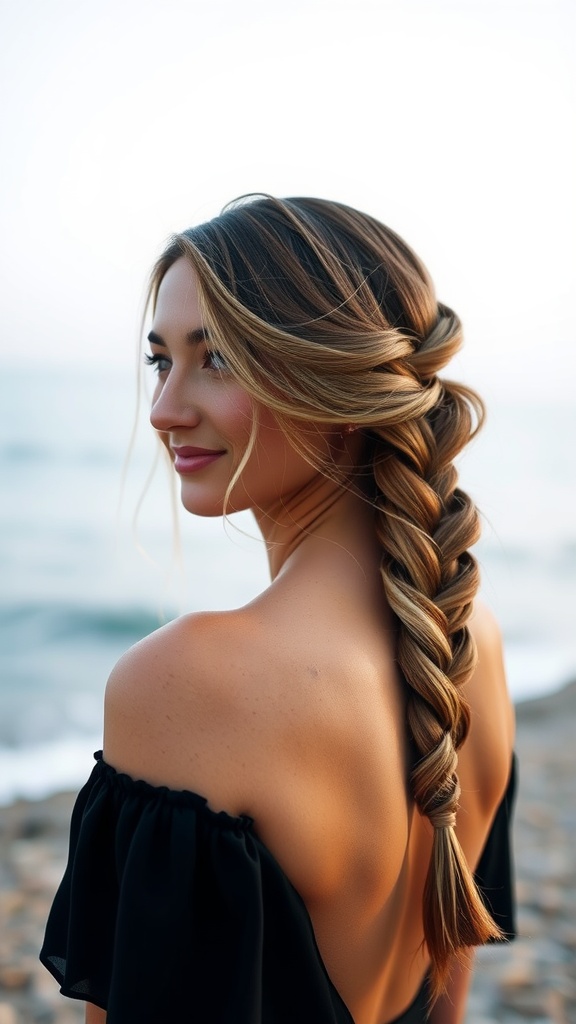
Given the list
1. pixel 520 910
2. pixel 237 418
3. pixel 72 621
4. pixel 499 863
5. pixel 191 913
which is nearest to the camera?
pixel 191 913

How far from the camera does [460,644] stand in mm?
1579

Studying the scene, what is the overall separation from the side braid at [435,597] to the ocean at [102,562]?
76cm

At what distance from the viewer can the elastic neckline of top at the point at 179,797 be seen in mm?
1237

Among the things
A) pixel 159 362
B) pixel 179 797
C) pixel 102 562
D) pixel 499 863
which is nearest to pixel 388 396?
pixel 159 362

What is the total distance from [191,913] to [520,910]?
281cm

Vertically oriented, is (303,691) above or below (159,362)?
below

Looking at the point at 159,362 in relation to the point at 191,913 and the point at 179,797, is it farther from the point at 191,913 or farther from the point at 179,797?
the point at 191,913

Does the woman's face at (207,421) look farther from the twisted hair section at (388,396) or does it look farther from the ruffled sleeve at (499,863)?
the ruffled sleeve at (499,863)

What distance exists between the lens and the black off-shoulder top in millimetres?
1233

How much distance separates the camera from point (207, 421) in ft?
5.19

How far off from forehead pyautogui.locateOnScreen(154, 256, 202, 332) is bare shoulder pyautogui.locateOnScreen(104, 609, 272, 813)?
22.8 inches

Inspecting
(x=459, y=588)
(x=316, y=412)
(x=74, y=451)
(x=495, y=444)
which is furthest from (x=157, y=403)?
(x=495, y=444)

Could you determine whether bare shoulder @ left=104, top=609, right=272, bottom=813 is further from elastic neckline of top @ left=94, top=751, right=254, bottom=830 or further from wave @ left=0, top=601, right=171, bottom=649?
wave @ left=0, top=601, right=171, bottom=649

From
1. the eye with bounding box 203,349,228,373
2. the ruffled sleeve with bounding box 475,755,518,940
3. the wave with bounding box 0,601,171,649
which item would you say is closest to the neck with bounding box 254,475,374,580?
the eye with bounding box 203,349,228,373
